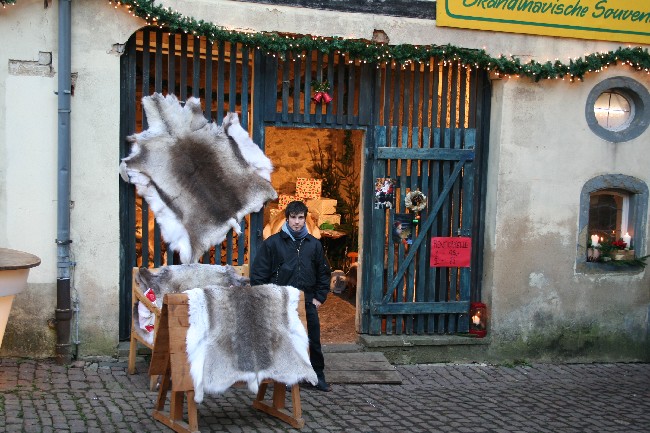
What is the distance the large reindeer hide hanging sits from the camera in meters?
8.02

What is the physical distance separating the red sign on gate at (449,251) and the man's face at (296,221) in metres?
2.17

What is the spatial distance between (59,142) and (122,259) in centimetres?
131

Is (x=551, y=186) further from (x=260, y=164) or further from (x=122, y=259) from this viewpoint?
(x=122, y=259)

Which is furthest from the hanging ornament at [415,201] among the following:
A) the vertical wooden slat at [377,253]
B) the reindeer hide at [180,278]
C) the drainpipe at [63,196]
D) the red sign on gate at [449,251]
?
the drainpipe at [63,196]

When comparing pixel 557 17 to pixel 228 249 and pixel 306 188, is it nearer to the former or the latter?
pixel 228 249

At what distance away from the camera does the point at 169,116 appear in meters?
8.07

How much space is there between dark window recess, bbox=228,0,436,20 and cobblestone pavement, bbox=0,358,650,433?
3.71 meters

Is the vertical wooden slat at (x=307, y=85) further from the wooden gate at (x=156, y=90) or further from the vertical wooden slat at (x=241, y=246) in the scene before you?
the vertical wooden slat at (x=241, y=246)

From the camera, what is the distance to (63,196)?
7574 mm

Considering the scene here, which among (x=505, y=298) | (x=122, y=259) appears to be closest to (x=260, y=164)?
(x=122, y=259)

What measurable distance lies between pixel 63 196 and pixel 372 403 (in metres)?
3.42

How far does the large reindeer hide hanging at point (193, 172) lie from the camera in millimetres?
8016

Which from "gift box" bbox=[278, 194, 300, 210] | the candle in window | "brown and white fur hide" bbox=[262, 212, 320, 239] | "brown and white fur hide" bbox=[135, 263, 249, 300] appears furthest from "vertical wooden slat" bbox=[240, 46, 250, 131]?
the candle in window

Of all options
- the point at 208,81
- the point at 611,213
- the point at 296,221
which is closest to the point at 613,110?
the point at 611,213
